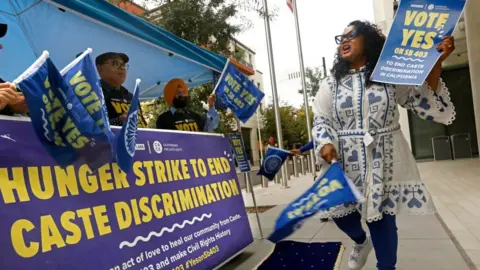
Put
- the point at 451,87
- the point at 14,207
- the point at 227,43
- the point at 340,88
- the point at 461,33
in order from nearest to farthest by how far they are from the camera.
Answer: the point at 14,207 → the point at 340,88 → the point at 227,43 → the point at 461,33 → the point at 451,87

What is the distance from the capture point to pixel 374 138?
2225 mm

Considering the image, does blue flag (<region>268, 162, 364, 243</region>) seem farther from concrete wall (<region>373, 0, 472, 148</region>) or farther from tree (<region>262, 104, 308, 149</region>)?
tree (<region>262, 104, 308, 149</region>)

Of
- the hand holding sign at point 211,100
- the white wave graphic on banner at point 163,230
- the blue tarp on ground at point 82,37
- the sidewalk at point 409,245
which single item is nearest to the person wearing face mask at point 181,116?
the hand holding sign at point 211,100

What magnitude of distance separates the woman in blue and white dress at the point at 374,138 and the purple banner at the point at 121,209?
115cm

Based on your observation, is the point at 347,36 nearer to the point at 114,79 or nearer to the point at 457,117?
the point at 114,79

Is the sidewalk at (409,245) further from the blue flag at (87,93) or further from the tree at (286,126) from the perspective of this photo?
the tree at (286,126)

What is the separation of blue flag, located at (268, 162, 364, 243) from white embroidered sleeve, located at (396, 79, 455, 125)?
636 millimetres

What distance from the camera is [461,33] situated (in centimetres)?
1179

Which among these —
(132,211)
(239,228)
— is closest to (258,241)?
(239,228)

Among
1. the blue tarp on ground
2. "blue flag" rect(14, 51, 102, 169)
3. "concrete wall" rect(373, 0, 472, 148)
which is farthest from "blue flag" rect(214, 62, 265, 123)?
"concrete wall" rect(373, 0, 472, 148)

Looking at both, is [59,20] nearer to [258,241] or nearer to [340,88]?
[340,88]

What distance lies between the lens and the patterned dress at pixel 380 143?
2.20 metres

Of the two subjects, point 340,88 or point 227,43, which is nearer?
point 340,88

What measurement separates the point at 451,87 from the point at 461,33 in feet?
11.8
